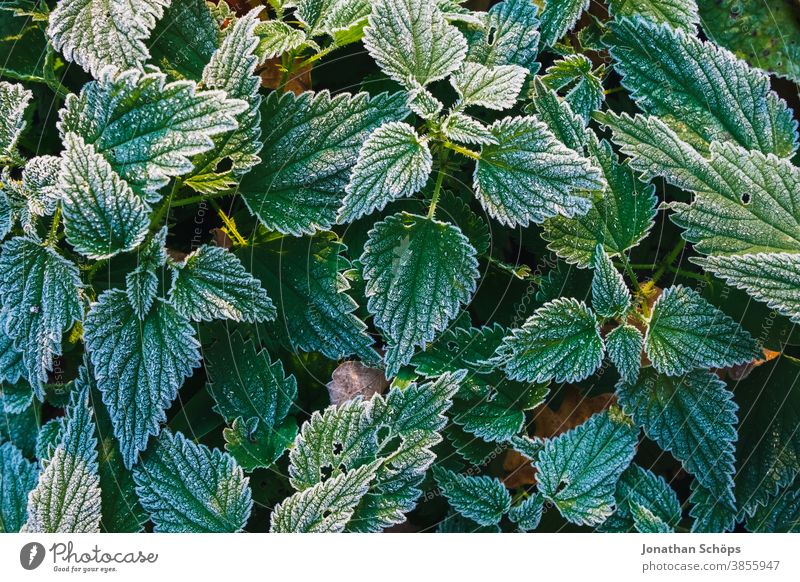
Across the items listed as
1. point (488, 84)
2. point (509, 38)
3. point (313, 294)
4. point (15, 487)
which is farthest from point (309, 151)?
point (15, 487)

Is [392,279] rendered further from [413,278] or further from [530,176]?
[530,176]

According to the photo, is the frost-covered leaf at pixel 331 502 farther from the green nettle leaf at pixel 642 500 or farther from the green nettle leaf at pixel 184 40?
the green nettle leaf at pixel 184 40

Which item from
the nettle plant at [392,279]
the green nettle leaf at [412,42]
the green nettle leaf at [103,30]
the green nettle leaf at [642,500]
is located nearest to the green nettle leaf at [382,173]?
the nettle plant at [392,279]

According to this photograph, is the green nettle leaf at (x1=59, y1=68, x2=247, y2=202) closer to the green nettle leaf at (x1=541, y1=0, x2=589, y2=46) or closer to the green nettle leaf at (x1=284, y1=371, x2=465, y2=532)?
the green nettle leaf at (x1=284, y1=371, x2=465, y2=532)

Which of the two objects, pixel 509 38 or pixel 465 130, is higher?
pixel 509 38

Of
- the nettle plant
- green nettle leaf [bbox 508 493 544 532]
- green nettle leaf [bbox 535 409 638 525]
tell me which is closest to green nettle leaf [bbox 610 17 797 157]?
the nettle plant

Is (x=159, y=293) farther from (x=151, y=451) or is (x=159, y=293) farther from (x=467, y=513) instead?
(x=467, y=513)
